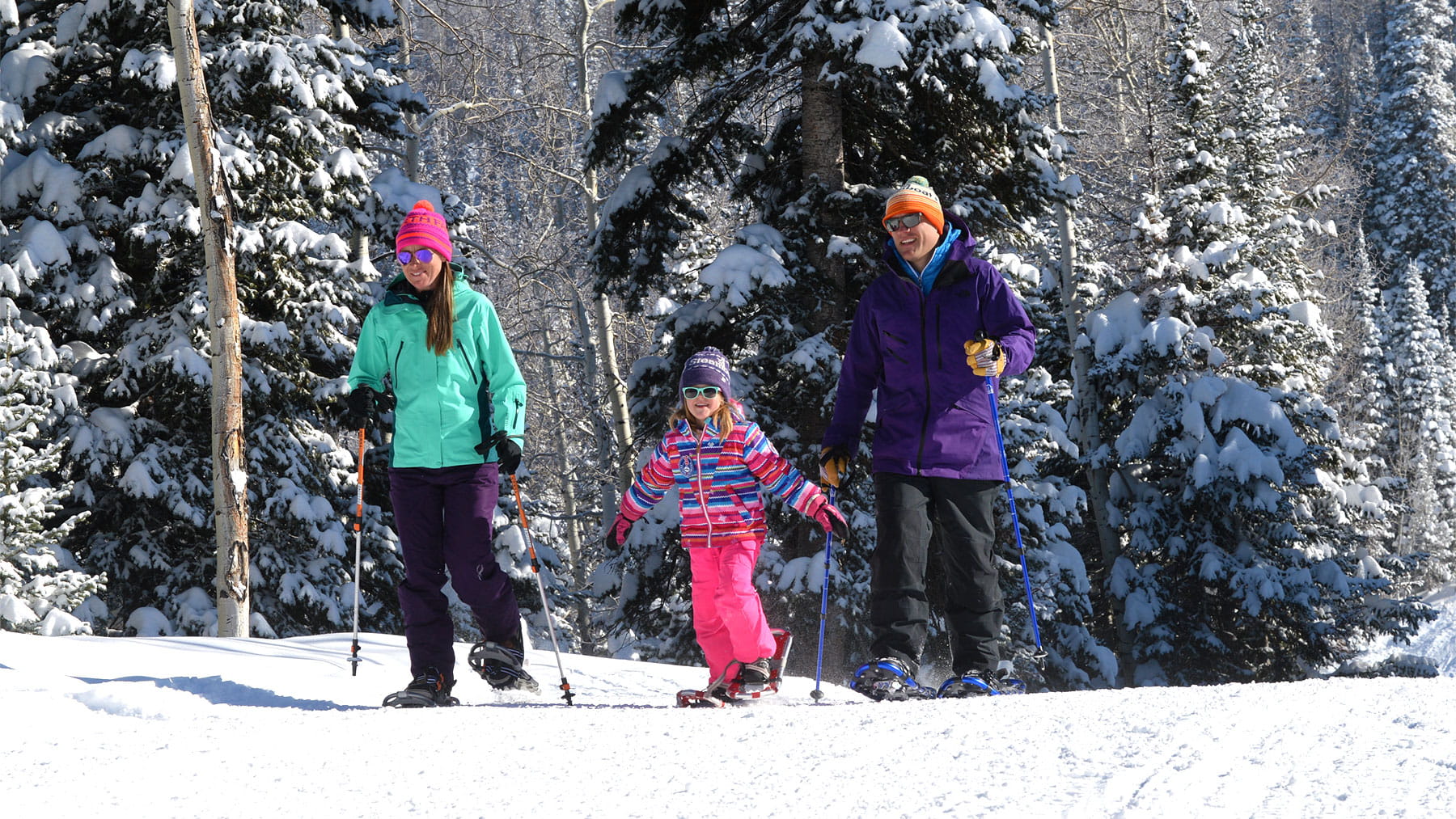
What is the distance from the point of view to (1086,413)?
1681cm

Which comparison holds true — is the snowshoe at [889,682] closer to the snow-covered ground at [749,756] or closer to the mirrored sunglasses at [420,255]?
the snow-covered ground at [749,756]

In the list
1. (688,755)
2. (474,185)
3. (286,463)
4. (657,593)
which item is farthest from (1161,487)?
(474,185)

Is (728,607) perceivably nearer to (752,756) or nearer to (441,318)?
(752,756)

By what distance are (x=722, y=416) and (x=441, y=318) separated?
52.3 inches

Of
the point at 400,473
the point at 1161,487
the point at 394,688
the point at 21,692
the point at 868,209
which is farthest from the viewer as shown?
the point at 1161,487

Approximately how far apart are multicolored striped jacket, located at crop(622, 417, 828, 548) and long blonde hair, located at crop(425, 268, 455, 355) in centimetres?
106

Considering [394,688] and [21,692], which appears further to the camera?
[394,688]

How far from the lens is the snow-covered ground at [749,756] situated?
2.84 m

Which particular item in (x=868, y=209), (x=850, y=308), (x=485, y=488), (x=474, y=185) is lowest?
(x=485, y=488)

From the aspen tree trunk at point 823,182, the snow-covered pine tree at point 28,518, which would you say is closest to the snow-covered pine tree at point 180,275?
the snow-covered pine tree at point 28,518

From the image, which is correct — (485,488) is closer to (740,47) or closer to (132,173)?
(740,47)

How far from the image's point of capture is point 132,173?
458 inches

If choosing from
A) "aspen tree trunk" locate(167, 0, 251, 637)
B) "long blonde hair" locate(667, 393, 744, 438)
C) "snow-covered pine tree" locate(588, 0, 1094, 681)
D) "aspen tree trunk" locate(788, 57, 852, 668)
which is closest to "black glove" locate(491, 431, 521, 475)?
"long blonde hair" locate(667, 393, 744, 438)

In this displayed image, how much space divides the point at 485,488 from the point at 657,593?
4.83 m
